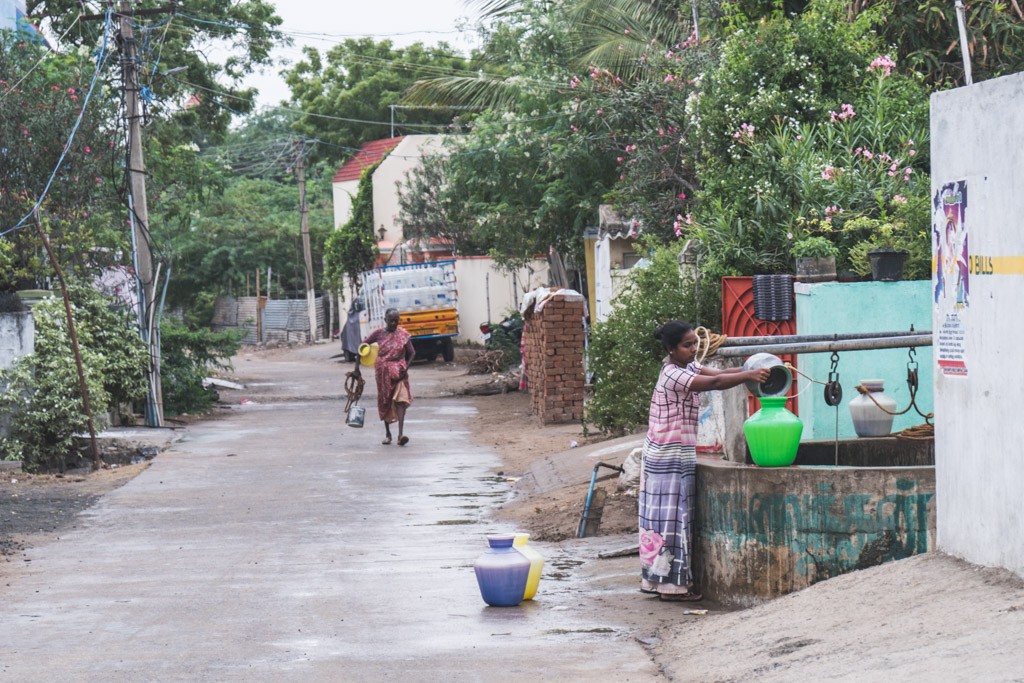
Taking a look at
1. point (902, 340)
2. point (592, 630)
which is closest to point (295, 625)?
point (592, 630)

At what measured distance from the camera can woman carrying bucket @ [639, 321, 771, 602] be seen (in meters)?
7.77

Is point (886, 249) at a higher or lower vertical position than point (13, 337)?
higher

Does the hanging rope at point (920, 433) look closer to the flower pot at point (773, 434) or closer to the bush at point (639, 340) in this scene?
the flower pot at point (773, 434)

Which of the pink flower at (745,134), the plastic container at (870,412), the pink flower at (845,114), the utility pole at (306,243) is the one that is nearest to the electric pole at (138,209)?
the pink flower at (745,134)

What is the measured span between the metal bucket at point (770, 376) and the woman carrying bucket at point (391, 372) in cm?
944

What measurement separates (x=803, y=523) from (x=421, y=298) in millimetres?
26577

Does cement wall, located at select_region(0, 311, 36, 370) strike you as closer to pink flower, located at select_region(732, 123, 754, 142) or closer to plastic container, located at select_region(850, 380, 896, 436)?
pink flower, located at select_region(732, 123, 754, 142)

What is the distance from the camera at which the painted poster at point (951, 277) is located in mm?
6527

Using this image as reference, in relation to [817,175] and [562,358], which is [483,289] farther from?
[817,175]

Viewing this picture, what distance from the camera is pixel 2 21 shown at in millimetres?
23906

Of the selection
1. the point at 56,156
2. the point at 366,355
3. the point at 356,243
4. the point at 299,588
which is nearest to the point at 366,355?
the point at 366,355

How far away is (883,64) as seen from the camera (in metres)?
15.4

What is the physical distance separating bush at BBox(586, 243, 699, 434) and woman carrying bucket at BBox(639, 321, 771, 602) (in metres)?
5.86

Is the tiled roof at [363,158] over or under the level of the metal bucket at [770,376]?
over
